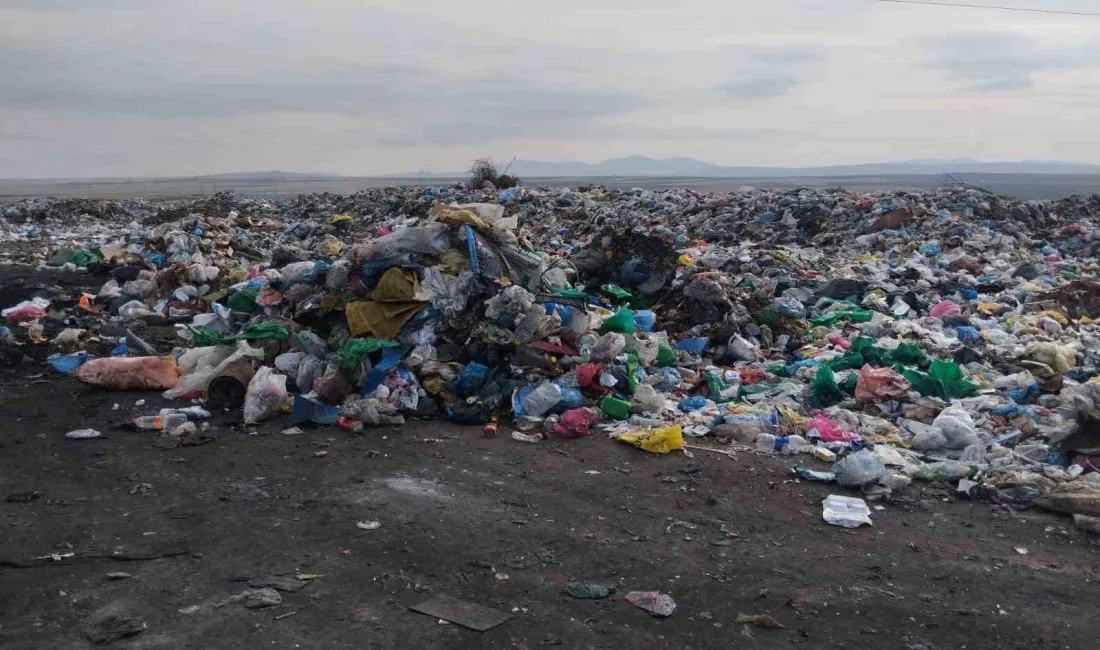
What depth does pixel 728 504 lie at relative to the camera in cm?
450

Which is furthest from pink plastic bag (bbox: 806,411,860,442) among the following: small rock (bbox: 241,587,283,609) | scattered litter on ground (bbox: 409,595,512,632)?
small rock (bbox: 241,587,283,609)

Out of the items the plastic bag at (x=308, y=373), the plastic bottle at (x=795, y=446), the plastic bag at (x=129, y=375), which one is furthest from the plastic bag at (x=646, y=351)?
the plastic bag at (x=129, y=375)

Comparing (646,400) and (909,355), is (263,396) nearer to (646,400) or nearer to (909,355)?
(646,400)

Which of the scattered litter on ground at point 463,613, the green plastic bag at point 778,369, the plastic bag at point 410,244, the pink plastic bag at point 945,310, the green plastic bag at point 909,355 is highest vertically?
the plastic bag at point 410,244

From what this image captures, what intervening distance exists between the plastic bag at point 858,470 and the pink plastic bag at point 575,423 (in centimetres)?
165

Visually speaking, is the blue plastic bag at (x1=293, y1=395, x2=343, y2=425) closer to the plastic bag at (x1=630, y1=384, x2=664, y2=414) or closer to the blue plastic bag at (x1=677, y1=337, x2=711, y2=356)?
the plastic bag at (x1=630, y1=384, x2=664, y2=414)

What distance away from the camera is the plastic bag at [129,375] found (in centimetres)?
638

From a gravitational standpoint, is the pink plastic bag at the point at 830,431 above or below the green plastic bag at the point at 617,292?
below

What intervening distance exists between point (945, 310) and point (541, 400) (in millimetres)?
5271

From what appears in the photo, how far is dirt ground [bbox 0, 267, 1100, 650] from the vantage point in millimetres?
3184

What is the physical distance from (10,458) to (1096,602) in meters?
5.85

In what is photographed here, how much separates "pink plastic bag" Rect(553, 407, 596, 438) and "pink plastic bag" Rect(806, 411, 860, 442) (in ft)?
4.85

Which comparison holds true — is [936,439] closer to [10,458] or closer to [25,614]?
[25,614]

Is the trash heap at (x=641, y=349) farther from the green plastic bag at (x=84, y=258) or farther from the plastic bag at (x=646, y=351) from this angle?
the green plastic bag at (x=84, y=258)
